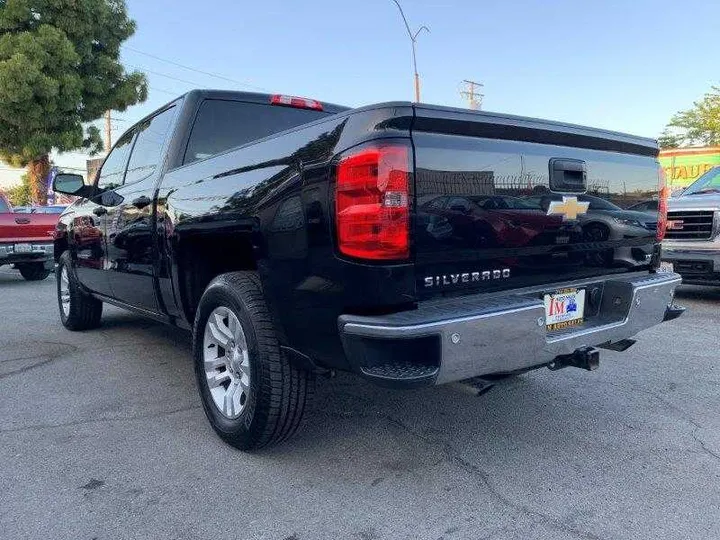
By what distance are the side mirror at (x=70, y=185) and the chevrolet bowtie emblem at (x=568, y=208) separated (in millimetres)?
4134

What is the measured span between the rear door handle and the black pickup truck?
49mm

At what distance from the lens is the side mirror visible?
5188 millimetres

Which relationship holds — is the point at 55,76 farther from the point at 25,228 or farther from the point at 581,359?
the point at 581,359

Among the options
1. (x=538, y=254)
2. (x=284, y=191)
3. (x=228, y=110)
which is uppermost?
(x=228, y=110)

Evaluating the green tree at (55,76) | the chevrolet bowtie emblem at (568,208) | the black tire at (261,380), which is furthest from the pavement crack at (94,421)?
the green tree at (55,76)

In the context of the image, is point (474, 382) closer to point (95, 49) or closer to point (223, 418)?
point (223, 418)

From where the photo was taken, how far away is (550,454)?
2.95 meters

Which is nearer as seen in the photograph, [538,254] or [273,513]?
[273,513]

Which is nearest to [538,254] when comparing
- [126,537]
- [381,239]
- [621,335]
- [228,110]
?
[621,335]

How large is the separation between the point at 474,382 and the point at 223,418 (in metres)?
1.28

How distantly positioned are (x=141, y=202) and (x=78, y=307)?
233cm

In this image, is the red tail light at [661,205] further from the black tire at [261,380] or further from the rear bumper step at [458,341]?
the black tire at [261,380]

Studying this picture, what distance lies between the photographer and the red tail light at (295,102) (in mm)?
4148

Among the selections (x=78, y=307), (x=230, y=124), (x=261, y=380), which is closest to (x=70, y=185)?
(x=78, y=307)
